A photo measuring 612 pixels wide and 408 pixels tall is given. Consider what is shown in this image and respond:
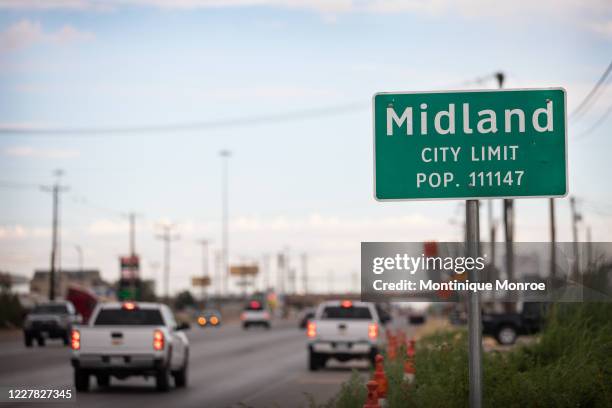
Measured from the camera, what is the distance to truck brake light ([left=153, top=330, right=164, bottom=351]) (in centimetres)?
2464

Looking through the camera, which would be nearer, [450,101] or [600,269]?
[450,101]

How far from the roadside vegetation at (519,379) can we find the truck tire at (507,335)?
1147 inches

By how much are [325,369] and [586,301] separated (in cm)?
1572

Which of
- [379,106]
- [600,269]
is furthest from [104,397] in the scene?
[379,106]

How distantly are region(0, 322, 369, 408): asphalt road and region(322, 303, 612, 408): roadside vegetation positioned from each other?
1486 millimetres

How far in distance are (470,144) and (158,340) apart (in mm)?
16404

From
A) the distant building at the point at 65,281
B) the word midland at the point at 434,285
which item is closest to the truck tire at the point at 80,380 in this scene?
the word midland at the point at 434,285

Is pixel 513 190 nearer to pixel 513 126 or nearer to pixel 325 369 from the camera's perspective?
pixel 513 126

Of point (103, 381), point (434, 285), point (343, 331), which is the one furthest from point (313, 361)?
point (434, 285)

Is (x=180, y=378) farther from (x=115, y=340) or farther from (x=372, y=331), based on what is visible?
(x=372, y=331)

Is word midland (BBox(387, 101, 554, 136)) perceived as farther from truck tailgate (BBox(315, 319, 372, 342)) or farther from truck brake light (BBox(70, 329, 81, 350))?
truck tailgate (BBox(315, 319, 372, 342))

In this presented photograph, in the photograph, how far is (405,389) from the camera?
14734 millimetres

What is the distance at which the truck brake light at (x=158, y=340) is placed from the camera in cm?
2464

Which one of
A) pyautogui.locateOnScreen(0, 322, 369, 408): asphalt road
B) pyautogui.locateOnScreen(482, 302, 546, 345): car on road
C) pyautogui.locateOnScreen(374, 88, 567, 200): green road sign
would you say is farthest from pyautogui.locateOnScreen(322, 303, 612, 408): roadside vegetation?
pyautogui.locateOnScreen(482, 302, 546, 345): car on road
